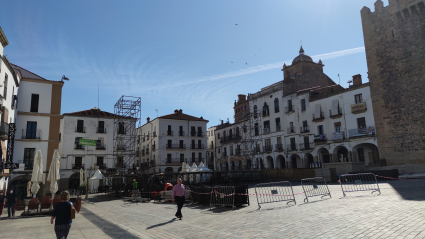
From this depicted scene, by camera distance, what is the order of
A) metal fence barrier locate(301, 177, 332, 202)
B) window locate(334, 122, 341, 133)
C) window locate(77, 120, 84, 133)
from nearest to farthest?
metal fence barrier locate(301, 177, 332, 202)
window locate(334, 122, 341, 133)
window locate(77, 120, 84, 133)

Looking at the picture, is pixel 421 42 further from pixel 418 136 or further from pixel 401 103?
pixel 418 136

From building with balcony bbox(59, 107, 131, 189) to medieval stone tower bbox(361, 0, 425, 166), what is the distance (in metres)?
32.4

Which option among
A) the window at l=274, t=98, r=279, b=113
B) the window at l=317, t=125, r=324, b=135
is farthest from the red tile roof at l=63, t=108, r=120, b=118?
the window at l=317, t=125, r=324, b=135

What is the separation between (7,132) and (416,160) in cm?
3619

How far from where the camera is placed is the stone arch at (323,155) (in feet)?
127

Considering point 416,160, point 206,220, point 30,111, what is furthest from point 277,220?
point 30,111

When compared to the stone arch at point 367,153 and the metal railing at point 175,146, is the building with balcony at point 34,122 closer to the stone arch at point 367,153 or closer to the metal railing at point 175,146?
the metal railing at point 175,146

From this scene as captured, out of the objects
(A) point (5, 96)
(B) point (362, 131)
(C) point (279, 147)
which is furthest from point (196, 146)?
(A) point (5, 96)

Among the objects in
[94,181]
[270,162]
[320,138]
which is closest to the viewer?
[94,181]

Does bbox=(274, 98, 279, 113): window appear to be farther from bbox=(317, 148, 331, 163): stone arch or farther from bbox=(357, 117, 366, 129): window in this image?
bbox=(357, 117, 366, 129): window

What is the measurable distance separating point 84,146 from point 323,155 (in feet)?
108

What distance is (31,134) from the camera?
28344mm

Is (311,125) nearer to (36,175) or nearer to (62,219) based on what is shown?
(36,175)

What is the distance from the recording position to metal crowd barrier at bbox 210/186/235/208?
1255cm
